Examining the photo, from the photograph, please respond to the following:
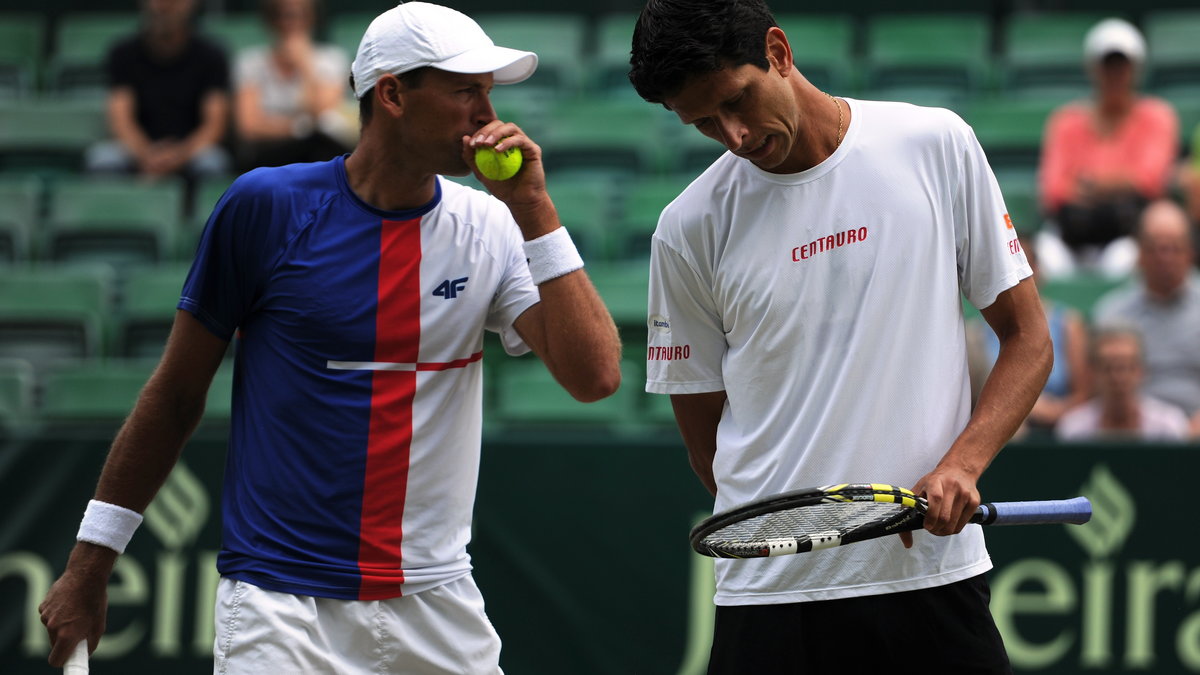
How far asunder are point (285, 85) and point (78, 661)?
20.1 feet

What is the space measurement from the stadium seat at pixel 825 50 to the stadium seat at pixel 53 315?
4.21 meters

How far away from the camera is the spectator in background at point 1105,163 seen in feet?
25.7

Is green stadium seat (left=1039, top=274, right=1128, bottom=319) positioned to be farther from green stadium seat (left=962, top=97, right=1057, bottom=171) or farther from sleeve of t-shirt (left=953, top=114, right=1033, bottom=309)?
sleeve of t-shirt (left=953, top=114, right=1033, bottom=309)

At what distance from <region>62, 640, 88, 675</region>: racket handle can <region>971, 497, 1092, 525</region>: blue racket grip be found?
1912mm

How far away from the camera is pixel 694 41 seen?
9.16 ft

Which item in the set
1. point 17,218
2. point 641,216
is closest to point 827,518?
point 641,216

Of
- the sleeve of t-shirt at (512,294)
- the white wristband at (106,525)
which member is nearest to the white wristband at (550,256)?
the sleeve of t-shirt at (512,294)

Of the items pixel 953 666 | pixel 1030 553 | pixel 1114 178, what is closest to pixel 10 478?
pixel 1030 553

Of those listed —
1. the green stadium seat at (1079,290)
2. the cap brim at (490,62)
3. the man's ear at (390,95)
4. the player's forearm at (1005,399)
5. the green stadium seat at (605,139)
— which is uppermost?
the green stadium seat at (605,139)

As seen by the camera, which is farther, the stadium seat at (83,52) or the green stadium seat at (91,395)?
the stadium seat at (83,52)

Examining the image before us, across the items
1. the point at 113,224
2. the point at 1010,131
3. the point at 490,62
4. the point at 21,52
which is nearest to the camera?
the point at 490,62

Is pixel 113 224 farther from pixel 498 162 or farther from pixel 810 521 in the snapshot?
pixel 810 521

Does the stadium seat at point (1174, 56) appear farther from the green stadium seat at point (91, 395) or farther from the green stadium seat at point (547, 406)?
the green stadium seat at point (91, 395)

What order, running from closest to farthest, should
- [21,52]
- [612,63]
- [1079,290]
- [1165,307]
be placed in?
[1165,307] → [1079,290] → [612,63] → [21,52]
